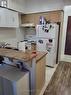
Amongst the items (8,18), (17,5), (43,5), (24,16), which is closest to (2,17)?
(8,18)

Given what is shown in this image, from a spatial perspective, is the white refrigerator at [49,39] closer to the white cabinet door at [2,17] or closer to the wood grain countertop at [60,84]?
the wood grain countertop at [60,84]

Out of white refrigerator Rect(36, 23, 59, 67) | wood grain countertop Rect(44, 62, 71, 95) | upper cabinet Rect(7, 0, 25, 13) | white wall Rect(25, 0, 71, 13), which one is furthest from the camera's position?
white wall Rect(25, 0, 71, 13)

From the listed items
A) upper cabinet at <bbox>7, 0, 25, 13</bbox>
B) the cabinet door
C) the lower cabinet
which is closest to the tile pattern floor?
the lower cabinet

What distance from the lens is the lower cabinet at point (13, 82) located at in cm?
156

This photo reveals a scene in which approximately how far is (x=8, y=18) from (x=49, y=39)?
5.34 ft

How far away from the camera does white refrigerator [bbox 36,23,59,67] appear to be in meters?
3.37

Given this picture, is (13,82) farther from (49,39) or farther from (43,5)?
(43,5)

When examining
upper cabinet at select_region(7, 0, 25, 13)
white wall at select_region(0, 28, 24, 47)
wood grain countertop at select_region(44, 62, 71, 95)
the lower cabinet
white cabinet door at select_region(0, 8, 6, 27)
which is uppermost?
upper cabinet at select_region(7, 0, 25, 13)

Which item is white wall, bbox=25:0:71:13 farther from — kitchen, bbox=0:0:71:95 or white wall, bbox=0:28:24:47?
white wall, bbox=0:28:24:47

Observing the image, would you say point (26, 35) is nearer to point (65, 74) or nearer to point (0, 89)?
point (65, 74)

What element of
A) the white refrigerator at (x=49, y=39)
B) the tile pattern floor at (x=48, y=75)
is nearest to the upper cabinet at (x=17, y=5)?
the white refrigerator at (x=49, y=39)

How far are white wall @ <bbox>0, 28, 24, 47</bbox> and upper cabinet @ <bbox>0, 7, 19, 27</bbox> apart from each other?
39cm

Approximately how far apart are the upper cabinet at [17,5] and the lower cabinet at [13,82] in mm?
2386

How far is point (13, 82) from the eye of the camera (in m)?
1.53
